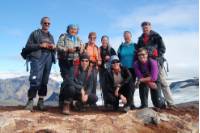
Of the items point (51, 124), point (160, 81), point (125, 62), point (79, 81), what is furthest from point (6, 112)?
point (160, 81)

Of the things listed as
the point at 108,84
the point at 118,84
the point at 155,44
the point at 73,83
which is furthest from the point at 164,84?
the point at 73,83

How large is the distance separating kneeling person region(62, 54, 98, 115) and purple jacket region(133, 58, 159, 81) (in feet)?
5.13

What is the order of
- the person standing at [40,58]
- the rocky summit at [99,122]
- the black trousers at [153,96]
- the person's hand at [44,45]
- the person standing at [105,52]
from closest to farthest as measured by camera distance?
the rocky summit at [99,122]
the person standing at [40,58]
the person's hand at [44,45]
the black trousers at [153,96]
the person standing at [105,52]

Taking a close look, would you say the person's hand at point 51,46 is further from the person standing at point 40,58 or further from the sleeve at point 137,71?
the sleeve at point 137,71

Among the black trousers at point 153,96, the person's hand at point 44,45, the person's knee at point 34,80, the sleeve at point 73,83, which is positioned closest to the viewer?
the sleeve at point 73,83

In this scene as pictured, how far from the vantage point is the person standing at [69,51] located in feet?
42.1

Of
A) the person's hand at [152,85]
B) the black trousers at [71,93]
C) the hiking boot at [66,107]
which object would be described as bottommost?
the hiking boot at [66,107]

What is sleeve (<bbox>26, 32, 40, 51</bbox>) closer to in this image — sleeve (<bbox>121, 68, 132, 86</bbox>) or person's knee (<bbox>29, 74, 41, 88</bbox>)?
person's knee (<bbox>29, 74, 41, 88</bbox>)

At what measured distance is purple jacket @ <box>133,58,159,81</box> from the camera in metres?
13.0

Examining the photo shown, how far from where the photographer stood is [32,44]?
12.8 meters

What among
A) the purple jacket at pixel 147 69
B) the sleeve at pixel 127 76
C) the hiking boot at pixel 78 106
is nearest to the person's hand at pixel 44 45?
the hiking boot at pixel 78 106

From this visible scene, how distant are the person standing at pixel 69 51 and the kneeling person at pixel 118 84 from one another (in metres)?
1.22

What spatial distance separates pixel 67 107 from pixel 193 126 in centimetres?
417

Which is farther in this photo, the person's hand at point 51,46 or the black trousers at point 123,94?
the black trousers at point 123,94
